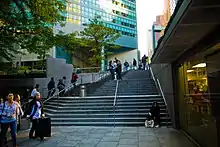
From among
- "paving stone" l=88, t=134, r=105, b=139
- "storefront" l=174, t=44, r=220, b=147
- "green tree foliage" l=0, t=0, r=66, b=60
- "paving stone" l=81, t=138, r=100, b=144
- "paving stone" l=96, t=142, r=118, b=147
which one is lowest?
"paving stone" l=88, t=134, r=105, b=139

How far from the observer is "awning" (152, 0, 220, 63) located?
3.64 m

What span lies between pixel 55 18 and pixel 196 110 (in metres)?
9.88

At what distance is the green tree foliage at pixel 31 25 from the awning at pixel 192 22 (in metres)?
7.60

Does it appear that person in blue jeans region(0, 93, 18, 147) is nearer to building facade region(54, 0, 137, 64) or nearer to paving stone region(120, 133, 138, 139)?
paving stone region(120, 133, 138, 139)

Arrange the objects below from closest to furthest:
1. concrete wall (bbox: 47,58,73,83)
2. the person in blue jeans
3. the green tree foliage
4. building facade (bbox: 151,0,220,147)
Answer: building facade (bbox: 151,0,220,147) < the person in blue jeans < the green tree foliage < concrete wall (bbox: 47,58,73,83)

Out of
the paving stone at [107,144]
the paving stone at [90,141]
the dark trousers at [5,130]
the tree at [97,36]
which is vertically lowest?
the paving stone at [90,141]

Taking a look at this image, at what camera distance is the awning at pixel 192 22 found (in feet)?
12.0

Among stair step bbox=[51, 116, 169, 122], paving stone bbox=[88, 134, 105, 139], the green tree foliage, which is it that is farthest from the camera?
the green tree foliage

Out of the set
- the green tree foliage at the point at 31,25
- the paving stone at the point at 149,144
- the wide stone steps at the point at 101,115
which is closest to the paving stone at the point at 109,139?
the paving stone at the point at 149,144

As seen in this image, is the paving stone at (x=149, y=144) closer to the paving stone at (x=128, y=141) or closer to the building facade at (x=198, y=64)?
the paving stone at (x=128, y=141)

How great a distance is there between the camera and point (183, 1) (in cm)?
384

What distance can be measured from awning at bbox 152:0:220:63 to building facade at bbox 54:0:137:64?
39.0m

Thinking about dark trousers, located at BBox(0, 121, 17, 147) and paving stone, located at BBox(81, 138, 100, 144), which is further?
paving stone, located at BBox(81, 138, 100, 144)

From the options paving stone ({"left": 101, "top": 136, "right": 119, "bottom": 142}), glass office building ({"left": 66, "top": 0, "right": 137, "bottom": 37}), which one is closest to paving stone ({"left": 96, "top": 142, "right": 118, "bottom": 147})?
paving stone ({"left": 101, "top": 136, "right": 119, "bottom": 142})
